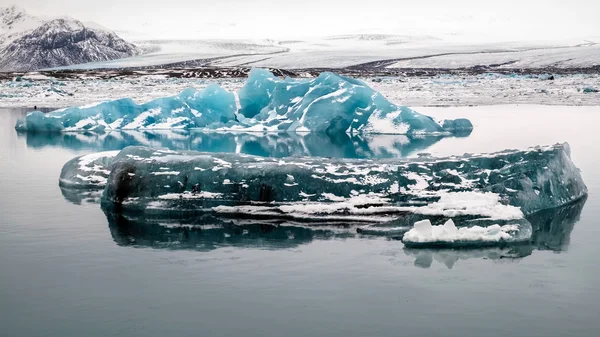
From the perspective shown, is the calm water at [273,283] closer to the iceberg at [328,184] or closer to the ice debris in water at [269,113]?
the iceberg at [328,184]

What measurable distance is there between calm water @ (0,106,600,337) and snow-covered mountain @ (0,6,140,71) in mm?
91790

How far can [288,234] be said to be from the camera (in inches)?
258

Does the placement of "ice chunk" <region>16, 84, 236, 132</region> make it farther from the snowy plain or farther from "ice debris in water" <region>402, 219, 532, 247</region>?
"ice debris in water" <region>402, 219, 532, 247</region>

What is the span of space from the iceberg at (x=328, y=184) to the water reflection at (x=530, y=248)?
0.26 metres

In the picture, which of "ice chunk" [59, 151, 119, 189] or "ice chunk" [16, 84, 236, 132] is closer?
"ice chunk" [59, 151, 119, 189]

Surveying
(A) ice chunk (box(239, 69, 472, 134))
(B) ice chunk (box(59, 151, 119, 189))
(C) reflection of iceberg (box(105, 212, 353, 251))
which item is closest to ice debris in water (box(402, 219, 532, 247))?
(C) reflection of iceberg (box(105, 212, 353, 251))

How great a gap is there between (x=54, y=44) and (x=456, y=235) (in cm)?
11096

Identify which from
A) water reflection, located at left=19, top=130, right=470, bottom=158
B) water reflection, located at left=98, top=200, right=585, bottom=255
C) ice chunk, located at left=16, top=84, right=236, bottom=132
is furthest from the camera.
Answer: ice chunk, located at left=16, top=84, right=236, bottom=132

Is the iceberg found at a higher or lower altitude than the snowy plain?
higher

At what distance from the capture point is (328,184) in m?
7.46

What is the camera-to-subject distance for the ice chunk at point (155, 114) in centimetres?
1703

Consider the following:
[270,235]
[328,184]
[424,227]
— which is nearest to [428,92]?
[328,184]

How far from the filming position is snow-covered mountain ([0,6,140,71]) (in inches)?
4043

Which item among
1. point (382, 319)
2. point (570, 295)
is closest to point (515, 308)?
point (570, 295)
